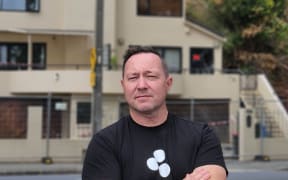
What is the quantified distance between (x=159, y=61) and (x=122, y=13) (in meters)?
28.9

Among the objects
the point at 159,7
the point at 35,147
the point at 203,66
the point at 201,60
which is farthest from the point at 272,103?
the point at 35,147

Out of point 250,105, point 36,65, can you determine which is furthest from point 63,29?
point 250,105

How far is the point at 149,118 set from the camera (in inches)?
134

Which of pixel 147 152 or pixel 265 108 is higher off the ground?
pixel 147 152

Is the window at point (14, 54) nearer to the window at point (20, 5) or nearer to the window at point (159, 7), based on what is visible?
the window at point (20, 5)

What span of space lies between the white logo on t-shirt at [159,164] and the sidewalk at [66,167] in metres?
17.1

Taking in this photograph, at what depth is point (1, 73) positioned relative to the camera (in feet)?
97.8

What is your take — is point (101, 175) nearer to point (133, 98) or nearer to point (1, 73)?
point (133, 98)

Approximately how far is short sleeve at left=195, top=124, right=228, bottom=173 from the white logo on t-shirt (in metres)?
0.16

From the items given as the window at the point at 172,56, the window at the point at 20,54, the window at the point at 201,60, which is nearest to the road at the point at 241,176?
the window at the point at 20,54

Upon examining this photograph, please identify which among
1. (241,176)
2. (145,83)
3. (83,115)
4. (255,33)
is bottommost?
(241,176)

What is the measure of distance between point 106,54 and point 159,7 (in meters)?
4.32

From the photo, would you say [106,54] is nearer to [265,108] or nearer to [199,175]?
[265,108]

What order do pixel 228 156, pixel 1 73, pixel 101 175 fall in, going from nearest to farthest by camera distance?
pixel 101 175 → pixel 228 156 → pixel 1 73
